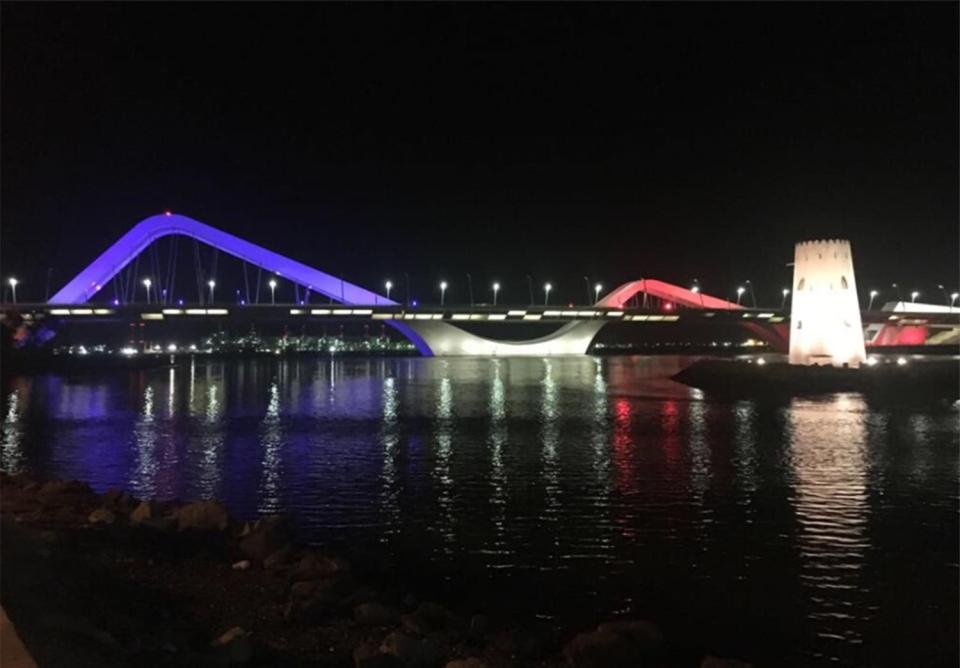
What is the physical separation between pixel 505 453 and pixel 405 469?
9.45 feet

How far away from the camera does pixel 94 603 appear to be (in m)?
5.74

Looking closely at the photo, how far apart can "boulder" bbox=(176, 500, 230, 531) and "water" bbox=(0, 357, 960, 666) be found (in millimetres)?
1342

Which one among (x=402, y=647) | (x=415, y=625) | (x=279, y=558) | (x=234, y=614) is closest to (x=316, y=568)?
(x=279, y=558)

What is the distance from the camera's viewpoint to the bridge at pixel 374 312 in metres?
62.0

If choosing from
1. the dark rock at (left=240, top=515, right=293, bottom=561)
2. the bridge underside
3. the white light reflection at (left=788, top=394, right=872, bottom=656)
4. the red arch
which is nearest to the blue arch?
the bridge underside

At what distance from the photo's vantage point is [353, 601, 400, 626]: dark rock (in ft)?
19.8

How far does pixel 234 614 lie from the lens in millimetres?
6098

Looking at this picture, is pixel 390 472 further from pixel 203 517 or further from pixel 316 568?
pixel 316 568

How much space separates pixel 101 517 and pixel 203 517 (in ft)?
3.42

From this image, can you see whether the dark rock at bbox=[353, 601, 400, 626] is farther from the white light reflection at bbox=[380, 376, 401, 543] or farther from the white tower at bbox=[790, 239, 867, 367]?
the white tower at bbox=[790, 239, 867, 367]

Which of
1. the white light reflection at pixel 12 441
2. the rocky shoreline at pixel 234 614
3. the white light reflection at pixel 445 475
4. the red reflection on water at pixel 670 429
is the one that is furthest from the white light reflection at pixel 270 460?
the red reflection on water at pixel 670 429

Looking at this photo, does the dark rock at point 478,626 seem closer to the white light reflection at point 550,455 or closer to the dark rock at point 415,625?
the dark rock at point 415,625

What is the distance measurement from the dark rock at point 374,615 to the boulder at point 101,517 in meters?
3.86

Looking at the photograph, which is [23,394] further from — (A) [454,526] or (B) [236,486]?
(A) [454,526]
